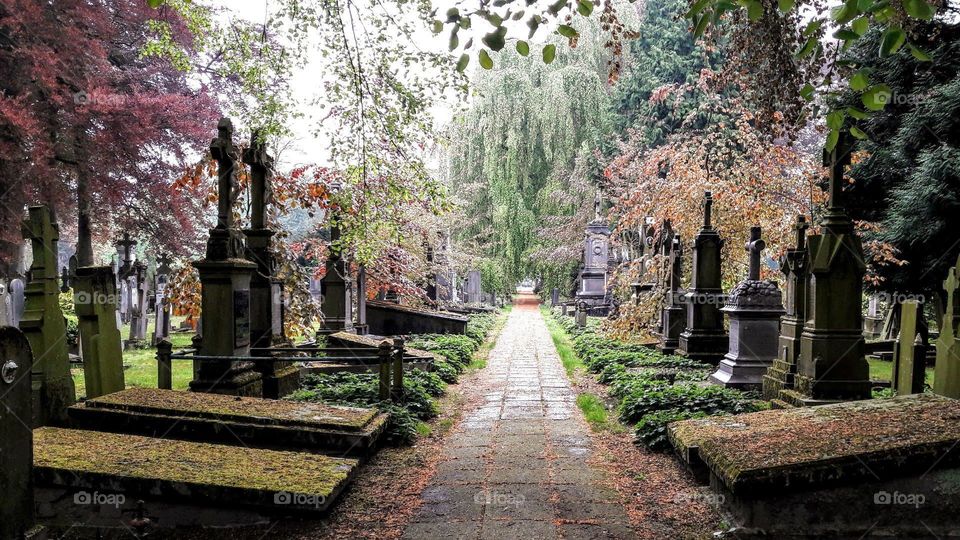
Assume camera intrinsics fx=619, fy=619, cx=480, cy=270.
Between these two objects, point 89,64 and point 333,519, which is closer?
point 333,519

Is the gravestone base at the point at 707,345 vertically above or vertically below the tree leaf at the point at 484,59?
below

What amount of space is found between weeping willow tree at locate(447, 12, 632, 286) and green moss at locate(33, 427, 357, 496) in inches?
710

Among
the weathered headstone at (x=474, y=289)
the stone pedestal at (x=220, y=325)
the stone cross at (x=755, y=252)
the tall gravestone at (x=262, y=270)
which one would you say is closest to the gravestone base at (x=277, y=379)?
the tall gravestone at (x=262, y=270)

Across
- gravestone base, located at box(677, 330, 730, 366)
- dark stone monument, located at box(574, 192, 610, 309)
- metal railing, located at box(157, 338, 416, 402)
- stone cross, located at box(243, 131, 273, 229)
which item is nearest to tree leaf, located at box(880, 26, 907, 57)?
metal railing, located at box(157, 338, 416, 402)

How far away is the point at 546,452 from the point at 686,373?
4.10 metres

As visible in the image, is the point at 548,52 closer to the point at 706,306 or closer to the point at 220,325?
the point at 220,325

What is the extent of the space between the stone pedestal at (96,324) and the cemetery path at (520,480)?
9.86 feet

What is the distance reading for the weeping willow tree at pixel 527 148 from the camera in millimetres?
22594

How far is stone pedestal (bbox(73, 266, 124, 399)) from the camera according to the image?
525 centimetres

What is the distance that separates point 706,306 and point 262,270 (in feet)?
23.5

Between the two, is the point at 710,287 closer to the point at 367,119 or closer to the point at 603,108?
the point at 367,119

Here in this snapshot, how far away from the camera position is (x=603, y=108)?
23969 millimetres

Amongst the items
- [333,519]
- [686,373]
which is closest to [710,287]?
[686,373]

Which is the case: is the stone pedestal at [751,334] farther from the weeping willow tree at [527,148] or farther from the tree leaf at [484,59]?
the weeping willow tree at [527,148]
